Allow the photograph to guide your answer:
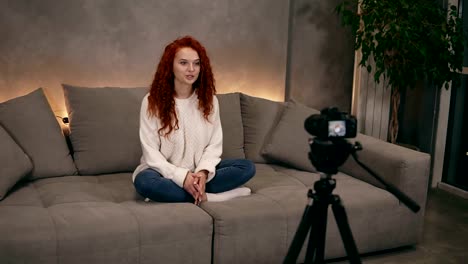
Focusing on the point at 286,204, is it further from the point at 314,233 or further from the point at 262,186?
the point at 314,233

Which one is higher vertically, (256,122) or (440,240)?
(256,122)

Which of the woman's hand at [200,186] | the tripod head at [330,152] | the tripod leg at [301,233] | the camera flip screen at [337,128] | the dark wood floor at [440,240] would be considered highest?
the camera flip screen at [337,128]

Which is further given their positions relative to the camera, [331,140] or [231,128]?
[231,128]

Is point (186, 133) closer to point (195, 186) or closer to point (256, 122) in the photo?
point (195, 186)

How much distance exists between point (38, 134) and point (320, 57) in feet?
6.81

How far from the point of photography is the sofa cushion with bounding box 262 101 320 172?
10.7 feet

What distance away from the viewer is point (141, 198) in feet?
8.80

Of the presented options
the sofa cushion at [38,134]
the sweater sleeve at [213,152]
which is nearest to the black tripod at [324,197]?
the sweater sleeve at [213,152]

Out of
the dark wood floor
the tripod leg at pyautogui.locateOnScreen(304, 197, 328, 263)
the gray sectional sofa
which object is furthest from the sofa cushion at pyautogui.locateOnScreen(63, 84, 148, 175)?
the tripod leg at pyautogui.locateOnScreen(304, 197, 328, 263)

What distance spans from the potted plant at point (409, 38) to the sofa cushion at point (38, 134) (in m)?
1.97

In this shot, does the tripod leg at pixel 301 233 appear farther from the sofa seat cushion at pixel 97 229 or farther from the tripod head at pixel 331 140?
the sofa seat cushion at pixel 97 229

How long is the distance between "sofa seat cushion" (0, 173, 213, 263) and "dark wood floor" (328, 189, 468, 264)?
0.87m

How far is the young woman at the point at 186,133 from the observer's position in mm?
2676

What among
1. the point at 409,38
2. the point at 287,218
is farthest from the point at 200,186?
the point at 409,38
